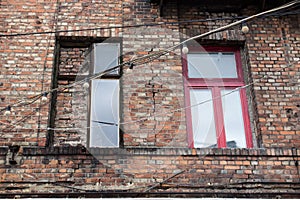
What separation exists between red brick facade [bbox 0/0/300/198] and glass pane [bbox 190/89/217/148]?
1.00ft

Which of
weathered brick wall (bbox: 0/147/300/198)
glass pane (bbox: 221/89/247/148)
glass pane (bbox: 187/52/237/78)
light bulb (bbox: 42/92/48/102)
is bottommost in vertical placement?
weathered brick wall (bbox: 0/147/300/198)

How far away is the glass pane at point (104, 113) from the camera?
7719 millimetres

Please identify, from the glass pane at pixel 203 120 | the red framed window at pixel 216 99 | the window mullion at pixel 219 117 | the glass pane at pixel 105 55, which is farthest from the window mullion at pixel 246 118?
the glass pane at pixel 105 55

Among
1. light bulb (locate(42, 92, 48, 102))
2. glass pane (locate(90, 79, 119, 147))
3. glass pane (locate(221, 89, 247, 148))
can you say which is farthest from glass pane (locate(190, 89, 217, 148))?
light bulb (locate(42, 92, 48, 102))

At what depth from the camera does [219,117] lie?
26.2 ft

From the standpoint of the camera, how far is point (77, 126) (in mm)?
7805

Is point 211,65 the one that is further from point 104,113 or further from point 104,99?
point 104,113

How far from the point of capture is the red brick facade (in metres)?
7.04

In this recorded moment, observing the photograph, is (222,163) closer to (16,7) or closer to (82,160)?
(82,160)

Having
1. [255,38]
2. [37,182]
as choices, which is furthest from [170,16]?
[37,182]

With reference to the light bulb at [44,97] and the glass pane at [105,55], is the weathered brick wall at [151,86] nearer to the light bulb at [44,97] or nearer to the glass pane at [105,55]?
the glass pane at [105,55]

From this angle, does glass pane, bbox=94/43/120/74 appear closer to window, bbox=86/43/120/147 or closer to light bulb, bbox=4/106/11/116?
window, bbox=86/43/120/147

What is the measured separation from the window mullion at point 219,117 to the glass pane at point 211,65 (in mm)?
341

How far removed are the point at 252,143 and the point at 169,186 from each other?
1.76 meters
